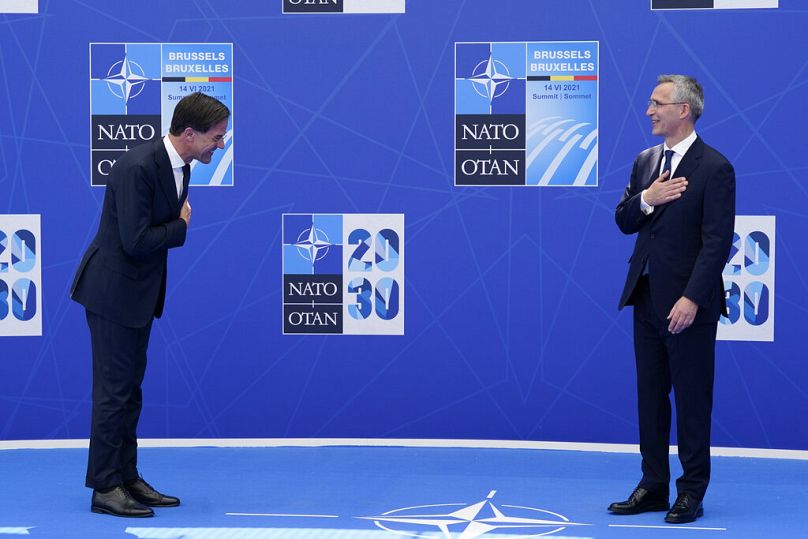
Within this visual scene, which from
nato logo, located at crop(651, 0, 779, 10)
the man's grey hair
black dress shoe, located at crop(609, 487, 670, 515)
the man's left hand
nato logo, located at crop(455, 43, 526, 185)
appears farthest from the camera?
nato logo, located at crop(455, 43, 526, 185)

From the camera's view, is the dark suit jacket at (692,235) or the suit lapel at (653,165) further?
the suit lapel at (653,165)

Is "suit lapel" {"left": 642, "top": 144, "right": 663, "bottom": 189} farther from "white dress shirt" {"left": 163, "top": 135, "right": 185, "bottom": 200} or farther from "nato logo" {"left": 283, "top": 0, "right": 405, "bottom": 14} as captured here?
"white dress shirt" {"left": 163, "top": 135, "right": 185, "bottom": 200}

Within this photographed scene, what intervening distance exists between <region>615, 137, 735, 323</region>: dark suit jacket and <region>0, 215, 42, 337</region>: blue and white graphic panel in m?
2.44

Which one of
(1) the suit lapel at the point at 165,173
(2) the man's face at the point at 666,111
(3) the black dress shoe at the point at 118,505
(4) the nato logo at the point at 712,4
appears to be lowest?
(3) the black dress shoe at the point at 118,505

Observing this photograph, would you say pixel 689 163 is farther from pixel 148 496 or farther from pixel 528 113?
pixel 148 496

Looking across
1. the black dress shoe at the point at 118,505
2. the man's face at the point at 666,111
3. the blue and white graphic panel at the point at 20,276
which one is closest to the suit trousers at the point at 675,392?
the man's face at the point at 666,111

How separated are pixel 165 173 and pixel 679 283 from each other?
166cm

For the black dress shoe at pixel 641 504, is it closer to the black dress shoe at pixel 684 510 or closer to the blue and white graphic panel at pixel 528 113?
the black dress shoe at pixel 684 510

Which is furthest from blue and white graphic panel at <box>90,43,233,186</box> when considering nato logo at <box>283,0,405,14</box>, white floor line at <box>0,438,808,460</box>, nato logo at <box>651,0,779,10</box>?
nato logo at <box>651,0,779,10</box>

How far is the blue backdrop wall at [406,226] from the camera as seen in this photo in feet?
14.7

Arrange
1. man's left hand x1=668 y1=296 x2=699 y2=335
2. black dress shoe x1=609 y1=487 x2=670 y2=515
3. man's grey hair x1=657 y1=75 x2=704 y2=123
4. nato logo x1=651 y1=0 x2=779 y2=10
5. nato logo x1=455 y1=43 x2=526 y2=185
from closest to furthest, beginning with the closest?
man's left hand x1=668 y1=296 x2=699 y2=335 < man's grey hair x1=657 y1=75 x2=704 y2=123 < black dress shoe x1=609 y1=487 x2=670 y2=515 < nato logo x1=651 y1=0 x2=779 y2=10 < nato logo x1=455 y1=43 x2=526 y2=185

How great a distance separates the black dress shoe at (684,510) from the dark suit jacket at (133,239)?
177 cm

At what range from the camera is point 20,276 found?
461 centimetres

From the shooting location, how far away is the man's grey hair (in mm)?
3498
